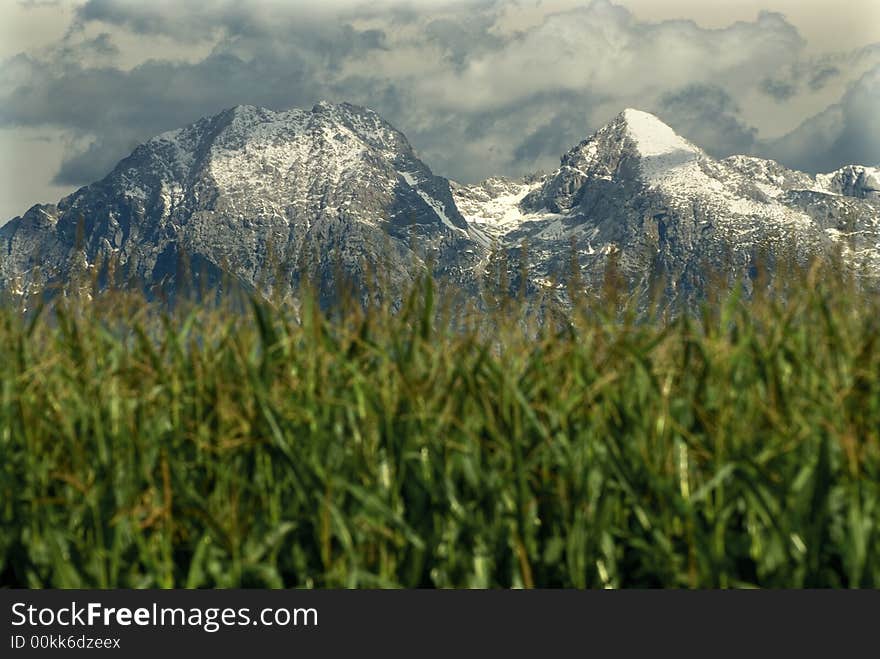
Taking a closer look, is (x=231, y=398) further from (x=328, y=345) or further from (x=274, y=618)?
(x=274, y=618)

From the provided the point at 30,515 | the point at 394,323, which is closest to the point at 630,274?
the point at 394,323

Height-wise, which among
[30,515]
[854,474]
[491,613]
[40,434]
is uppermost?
[40,434]

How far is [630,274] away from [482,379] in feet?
5.64

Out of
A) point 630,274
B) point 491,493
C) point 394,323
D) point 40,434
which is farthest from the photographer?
point 630,274

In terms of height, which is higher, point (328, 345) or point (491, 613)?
point (328, 345)

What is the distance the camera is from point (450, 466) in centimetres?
501

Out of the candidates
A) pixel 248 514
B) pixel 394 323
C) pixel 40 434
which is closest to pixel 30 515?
pixel 40 434

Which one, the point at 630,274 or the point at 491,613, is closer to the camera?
the point at 491,613

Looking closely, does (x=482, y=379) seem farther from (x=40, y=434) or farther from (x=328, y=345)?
(x=40, y=434)

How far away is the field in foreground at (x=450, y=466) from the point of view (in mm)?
4840

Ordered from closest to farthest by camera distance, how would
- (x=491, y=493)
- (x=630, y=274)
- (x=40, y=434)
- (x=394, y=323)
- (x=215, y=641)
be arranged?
(x=215, y=641) < (x=491, y=493) < (x=40, y=434) < (x=394, y=323) < (x=630, y=274)

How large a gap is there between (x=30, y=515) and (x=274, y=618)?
155 centimetres

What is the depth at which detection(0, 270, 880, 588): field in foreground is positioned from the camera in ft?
15.9

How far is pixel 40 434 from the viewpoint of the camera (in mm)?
5488
